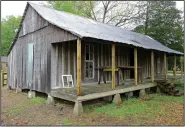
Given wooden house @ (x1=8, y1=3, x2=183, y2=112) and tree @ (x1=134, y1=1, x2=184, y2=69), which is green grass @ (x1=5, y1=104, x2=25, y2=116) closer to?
wooden house @ (x1=8, y1=3, x2=183, y2=112)

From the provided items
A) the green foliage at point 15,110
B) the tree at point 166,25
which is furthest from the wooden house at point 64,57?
the tree at point 166,25

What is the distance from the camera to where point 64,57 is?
10.5 metres

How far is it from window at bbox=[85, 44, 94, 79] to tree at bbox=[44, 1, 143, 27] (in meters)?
21.6

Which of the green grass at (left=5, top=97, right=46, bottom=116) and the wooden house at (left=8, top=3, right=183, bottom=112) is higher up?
the wooden house at (left=8, top=3, right=183, bottom=112)

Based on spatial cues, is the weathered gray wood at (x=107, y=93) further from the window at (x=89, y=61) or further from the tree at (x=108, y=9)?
the tree at (x=108, y=9)

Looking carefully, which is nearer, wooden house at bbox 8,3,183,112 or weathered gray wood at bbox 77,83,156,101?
weathered gray wood at bbox 77,83,156,101

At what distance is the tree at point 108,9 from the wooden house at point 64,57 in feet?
64.1

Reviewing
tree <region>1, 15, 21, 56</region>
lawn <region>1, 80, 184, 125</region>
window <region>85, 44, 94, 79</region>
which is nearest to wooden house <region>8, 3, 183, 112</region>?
window <region>85, 44, 94, 79</region>

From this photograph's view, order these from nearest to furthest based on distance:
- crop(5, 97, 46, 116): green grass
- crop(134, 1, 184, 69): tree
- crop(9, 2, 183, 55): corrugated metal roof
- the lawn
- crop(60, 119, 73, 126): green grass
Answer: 1. crop(60, 119, 73, 126): green grass
2. the lawn
3. crop(5, 97, 46, 116): green grass
4. crop(9, 2, 183, 55): corrugated metal roof
5. crop(134, 1, 184, 69): tree

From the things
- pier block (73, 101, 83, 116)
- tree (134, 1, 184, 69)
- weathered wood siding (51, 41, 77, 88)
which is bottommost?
pier block (73, 101, 83, 116)

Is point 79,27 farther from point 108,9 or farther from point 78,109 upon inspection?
point 108,9

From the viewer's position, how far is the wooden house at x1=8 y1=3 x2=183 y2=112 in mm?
9148

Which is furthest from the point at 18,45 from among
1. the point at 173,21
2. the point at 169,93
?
the point at 173,21

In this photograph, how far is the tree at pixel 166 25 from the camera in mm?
27750
